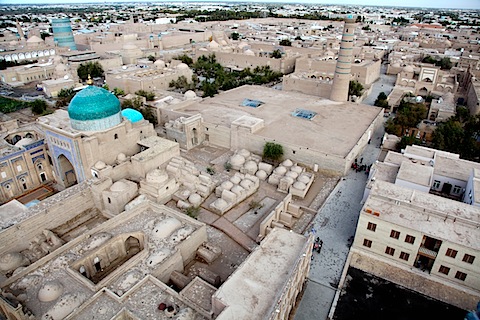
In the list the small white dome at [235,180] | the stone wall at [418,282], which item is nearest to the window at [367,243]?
the stone wall at [418,282]

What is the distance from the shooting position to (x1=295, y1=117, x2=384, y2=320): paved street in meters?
14.8

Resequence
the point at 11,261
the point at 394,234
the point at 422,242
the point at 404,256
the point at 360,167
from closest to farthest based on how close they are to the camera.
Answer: the point at 422,242
the point at 11,261
the point at 394,234
the point at 404,256
the point at 360,167

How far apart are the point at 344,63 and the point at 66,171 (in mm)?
26281

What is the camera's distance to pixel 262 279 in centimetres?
1291

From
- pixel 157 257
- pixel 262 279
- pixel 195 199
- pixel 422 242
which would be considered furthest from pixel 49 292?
pixel 422 242

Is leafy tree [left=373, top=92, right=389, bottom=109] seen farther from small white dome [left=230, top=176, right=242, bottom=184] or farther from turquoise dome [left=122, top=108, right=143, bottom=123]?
turquoise dome [left=122, top=108, right=143, bottom=123]

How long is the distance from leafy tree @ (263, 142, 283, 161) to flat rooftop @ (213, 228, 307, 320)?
10.4 metres

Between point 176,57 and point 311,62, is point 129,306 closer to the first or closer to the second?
point 311,62

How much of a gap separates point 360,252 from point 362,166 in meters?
9.40

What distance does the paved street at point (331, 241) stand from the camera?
14.8 metres

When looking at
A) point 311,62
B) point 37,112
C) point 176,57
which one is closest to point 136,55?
point 176,57

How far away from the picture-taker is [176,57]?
5691 centimetres

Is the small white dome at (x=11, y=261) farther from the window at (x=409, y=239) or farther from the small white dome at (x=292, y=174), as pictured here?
the window at (x=409, y=239)

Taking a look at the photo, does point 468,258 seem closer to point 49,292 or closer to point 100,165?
point 49,292
